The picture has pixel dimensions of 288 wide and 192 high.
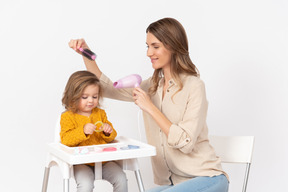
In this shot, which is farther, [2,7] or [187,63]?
[2,7]

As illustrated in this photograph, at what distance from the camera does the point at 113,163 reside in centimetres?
206

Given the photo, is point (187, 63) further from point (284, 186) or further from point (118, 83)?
point (284, 186)

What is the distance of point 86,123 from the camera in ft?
6.83

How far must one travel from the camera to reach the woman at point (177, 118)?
6.68ft

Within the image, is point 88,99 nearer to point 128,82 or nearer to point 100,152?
point 128,82

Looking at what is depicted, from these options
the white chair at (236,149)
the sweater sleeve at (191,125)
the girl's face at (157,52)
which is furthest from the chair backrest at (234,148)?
the girl's face at (157,52)

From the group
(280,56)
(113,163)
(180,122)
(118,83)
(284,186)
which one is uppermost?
(280,56)

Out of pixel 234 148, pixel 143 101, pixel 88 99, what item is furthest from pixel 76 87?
pixel 234 148

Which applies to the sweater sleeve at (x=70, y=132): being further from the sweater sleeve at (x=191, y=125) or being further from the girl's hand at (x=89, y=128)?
the sweater sleeve at (x=191, y=125)

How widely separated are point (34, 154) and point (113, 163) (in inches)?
48.3

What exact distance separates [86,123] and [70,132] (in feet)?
0.32

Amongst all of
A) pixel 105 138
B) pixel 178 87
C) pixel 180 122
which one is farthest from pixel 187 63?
pixel 105 138

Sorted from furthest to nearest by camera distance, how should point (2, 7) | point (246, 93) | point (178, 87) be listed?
point (246, 93) → point (2, 7) → point (178, 87)

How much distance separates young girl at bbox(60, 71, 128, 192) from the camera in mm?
1974
